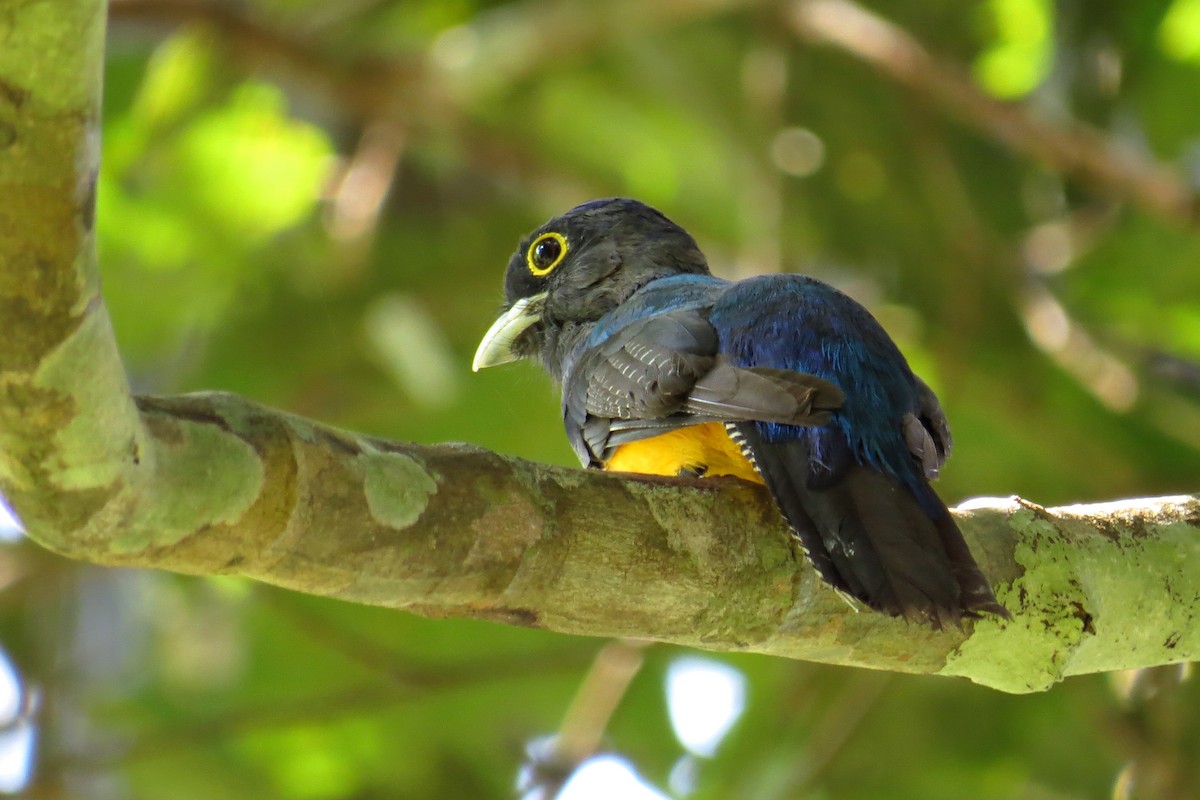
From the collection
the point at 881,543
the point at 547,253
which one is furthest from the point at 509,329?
the point at 881,543

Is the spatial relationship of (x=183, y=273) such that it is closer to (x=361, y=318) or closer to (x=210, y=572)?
(x=361, y=318)

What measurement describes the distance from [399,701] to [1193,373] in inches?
125

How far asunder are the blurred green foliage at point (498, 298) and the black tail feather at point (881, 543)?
303cm

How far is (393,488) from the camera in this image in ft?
6.79

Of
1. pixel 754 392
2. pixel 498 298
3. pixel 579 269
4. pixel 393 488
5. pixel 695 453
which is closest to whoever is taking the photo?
pixel 393 488

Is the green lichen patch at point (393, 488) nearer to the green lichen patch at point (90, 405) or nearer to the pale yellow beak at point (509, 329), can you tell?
the green lichen patch at point (90, 405)

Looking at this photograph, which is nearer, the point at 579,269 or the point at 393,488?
the point at 393,488

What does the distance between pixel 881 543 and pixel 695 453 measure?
83 centimetres

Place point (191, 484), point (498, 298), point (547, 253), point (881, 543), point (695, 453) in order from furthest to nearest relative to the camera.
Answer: point (498, 298) → point (547, 253) → point (695, 453) → point (881, 543) → point (191, 484)

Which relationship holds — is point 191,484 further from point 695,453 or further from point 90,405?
point 695,453

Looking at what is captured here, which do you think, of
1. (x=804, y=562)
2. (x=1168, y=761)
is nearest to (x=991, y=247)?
(x=1168, y=761)

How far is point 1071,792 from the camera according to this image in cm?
619

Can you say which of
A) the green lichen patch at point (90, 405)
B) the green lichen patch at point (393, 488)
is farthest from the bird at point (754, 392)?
the green lichen patch at point (90, 405)

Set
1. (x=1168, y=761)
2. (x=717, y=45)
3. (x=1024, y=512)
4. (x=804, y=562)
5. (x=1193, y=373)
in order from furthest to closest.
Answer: (x=717, y=45) < (x=1193, y=373) < (x=1168, y=761) < (x=1024, y=512) < (x=804, y=562)
